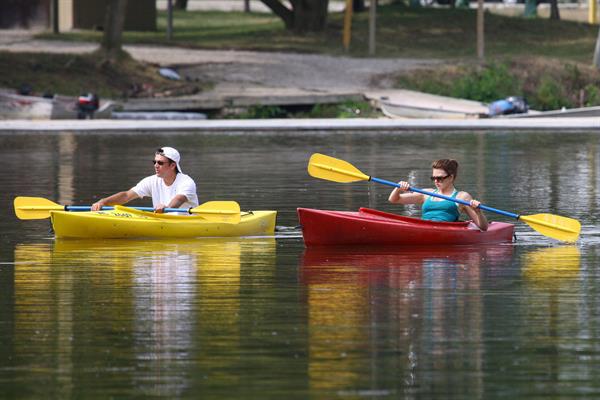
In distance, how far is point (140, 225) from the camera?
16094 mm

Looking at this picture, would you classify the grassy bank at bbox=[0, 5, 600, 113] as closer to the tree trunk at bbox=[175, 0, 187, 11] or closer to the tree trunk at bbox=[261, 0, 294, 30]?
the tree trunk at bbox=[261, 0, 294, 30]

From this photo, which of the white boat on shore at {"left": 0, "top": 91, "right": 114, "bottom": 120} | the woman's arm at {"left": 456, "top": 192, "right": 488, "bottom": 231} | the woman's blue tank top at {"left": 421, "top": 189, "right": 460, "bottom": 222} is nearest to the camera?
the woman's arm at {"left": 456, "top": 192, "right": 488, "bottom": 231}

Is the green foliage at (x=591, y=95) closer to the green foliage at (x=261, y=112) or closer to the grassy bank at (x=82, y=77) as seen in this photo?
the green foliage at (x=261, y=112)

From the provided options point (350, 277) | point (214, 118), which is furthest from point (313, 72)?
point (350, 277)

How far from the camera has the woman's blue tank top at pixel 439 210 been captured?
15805 mm

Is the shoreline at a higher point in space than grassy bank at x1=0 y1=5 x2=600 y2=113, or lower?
lower

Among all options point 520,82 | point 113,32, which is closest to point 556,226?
point 113,32

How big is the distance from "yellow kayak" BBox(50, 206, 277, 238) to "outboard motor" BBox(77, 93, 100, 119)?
Result: 18.3m

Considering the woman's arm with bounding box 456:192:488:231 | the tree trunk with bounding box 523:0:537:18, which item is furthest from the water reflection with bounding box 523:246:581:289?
the tree trunk with bounding box 523:0:537:18

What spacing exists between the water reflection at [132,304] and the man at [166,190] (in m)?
0.40

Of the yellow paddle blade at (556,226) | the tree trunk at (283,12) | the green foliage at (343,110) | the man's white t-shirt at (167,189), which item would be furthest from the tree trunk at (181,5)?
the yellow paddle blade at (556,226)

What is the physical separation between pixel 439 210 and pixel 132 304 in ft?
14.5

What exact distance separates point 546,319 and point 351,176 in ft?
17.1

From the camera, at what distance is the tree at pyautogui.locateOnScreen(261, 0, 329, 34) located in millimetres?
47094
